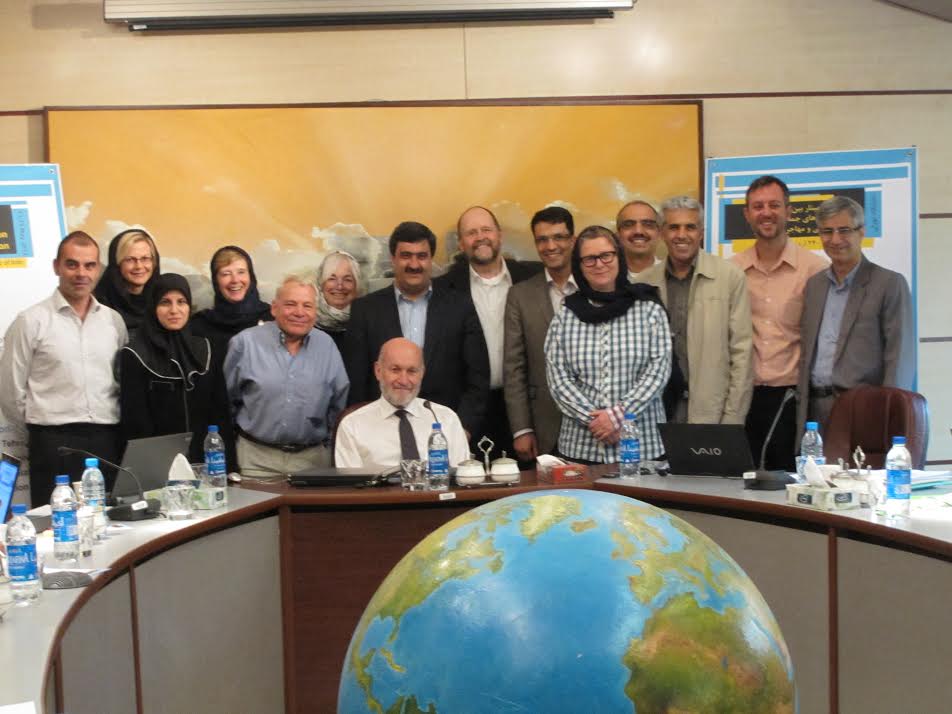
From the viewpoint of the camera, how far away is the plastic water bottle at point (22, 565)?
259cm

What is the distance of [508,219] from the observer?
6043 mm

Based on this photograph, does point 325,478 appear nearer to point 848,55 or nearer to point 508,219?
point 508,219

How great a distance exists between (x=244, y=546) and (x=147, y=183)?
271 centimetres

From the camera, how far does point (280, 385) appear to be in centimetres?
464

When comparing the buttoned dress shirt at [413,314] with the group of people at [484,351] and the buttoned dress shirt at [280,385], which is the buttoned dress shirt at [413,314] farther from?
the buttoned dress shirt at [280,385]

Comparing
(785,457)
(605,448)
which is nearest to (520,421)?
(605,448)

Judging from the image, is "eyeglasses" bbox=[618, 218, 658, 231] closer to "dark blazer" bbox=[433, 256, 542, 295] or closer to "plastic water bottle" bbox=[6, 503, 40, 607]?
"dark blazer" bbox=[433, 256, 542, 295]

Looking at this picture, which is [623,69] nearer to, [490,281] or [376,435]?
[490,281]

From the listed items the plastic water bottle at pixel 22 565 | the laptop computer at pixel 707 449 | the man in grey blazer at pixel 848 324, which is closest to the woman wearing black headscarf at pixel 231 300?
the laptop computer at pixel 707 449

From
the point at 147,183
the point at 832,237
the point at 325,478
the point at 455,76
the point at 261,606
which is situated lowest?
the point at 261,606

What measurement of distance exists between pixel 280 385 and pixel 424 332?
795 mm

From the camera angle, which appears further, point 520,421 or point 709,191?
point 709,191

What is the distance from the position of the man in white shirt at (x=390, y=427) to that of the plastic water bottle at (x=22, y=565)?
1744 mm

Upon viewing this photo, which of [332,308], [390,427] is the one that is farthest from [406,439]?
[332,308]
